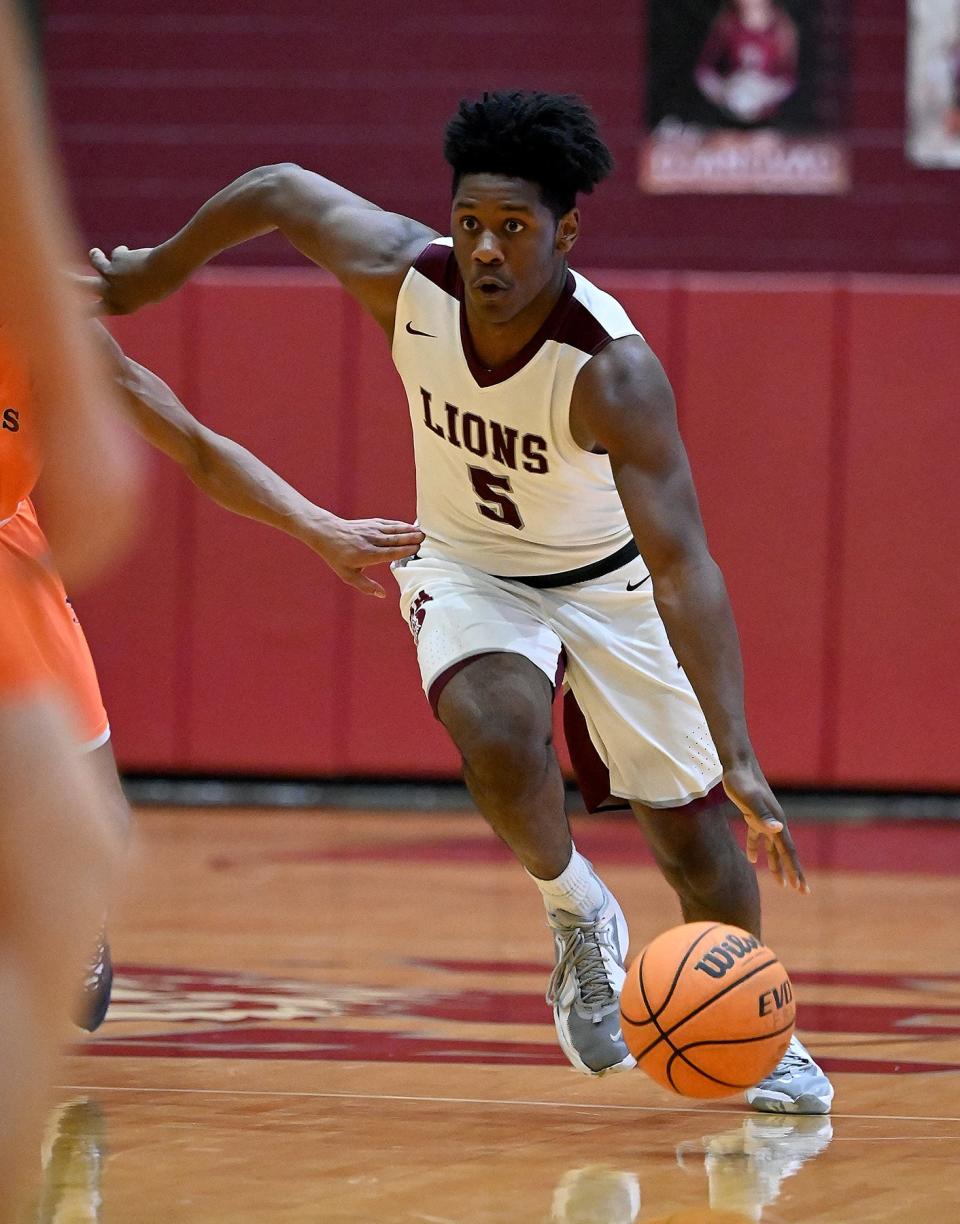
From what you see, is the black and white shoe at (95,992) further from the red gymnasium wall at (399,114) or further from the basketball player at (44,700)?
the red gymnasium wall at (399,114)

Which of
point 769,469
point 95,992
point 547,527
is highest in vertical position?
point 547,527

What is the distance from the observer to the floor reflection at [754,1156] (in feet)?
11.7

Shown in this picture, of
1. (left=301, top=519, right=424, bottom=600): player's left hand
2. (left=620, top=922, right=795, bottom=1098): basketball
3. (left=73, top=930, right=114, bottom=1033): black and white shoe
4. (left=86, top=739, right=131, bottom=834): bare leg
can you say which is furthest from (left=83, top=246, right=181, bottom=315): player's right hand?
(left=620, top=922, right=795, bottom=1098): basketball

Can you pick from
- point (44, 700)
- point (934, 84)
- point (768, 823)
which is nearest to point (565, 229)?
point (768, 823)

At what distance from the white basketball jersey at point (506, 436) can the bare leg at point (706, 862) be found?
661 millimetres

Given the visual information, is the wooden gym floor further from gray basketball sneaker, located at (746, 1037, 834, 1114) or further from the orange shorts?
the orange shorts

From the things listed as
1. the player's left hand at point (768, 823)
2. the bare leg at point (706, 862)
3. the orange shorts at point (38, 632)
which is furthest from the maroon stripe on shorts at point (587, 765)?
the orange shorts at point (38, 632)

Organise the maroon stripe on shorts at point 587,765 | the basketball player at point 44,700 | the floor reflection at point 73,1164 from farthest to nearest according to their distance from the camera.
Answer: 1. the maroon stripe on shorts at point 587,765
2. the floor reflection at point 73,1164
3. the basketball player at point 44,700

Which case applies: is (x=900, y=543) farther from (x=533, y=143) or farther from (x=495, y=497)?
(x=533, y=143)

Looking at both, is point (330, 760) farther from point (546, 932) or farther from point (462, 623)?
point (462, 623)

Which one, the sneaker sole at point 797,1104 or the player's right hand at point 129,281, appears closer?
the sneaker sole at point 797,1104

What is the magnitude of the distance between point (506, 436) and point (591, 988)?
125 cm

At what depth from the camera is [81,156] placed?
35.2 ft

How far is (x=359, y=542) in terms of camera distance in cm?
458
